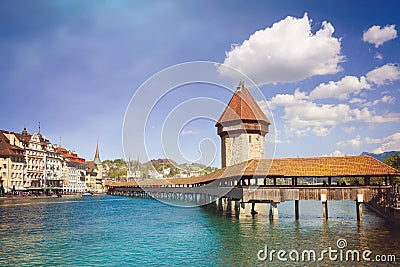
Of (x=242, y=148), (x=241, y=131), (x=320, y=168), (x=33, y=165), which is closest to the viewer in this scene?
(x=320, y=168)

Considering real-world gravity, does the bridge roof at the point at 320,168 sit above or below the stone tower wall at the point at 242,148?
below

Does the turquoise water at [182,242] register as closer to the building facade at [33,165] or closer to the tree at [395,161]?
the tree at [395,161]

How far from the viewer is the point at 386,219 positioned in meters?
24.0

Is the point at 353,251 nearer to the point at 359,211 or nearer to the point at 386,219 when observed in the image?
the point at 359,211

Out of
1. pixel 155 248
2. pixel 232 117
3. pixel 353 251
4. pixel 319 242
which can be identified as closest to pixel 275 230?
pixel 319 242

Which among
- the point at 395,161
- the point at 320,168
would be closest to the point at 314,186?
the point at 320,168

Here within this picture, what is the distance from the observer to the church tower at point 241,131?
46250mm

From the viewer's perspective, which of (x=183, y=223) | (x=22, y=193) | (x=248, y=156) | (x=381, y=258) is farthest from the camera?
(x=22, y=193)

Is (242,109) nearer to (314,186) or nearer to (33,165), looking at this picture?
(314,186)

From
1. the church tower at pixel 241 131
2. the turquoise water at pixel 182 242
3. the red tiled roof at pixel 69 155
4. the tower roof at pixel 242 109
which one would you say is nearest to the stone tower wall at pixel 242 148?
the church tower at pixel 241 131

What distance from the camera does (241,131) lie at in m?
47.1

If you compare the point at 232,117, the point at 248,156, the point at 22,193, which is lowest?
the point at 22,193

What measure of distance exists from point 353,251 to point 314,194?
8851mm

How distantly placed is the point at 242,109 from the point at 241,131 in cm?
306
